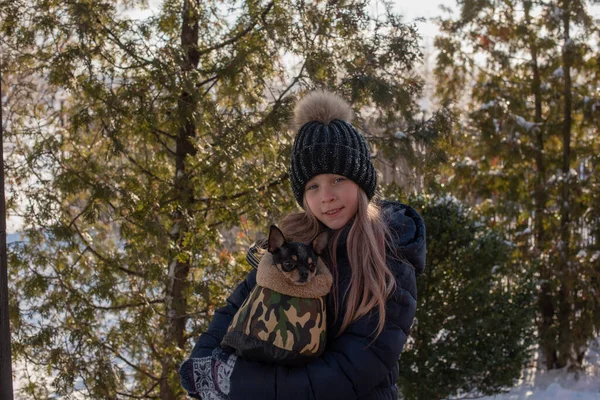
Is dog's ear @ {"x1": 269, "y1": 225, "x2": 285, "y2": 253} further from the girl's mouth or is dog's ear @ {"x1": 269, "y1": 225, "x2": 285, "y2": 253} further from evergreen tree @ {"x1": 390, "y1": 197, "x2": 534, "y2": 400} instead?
evergreen tree @ {"x1": 390, "y1": 197, "x2": 534, "y2": 400}

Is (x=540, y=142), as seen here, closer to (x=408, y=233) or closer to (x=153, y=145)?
(x=153, y=145)

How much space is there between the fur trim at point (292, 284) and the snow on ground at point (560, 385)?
5.39 metres

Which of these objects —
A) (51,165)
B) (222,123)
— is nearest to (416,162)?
(222,123)

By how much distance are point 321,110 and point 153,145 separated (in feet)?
9.54

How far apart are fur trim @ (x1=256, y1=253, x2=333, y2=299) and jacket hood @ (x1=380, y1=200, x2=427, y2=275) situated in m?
0.28

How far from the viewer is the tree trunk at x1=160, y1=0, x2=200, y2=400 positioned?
178 inches

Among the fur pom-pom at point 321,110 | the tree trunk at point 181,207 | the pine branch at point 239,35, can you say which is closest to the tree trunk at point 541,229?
the pine branch at point 239,35

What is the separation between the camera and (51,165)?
455cm

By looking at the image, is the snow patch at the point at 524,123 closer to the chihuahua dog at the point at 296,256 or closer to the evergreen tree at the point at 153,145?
the evergreen tree at the point at 153,145

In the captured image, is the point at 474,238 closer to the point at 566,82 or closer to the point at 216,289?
the point at 216,289

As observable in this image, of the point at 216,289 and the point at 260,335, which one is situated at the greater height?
the point at 216,289

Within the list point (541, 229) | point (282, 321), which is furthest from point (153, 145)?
point (541, 229)

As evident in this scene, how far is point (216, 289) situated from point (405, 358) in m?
1.84

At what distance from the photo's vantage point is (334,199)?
2234 mm
